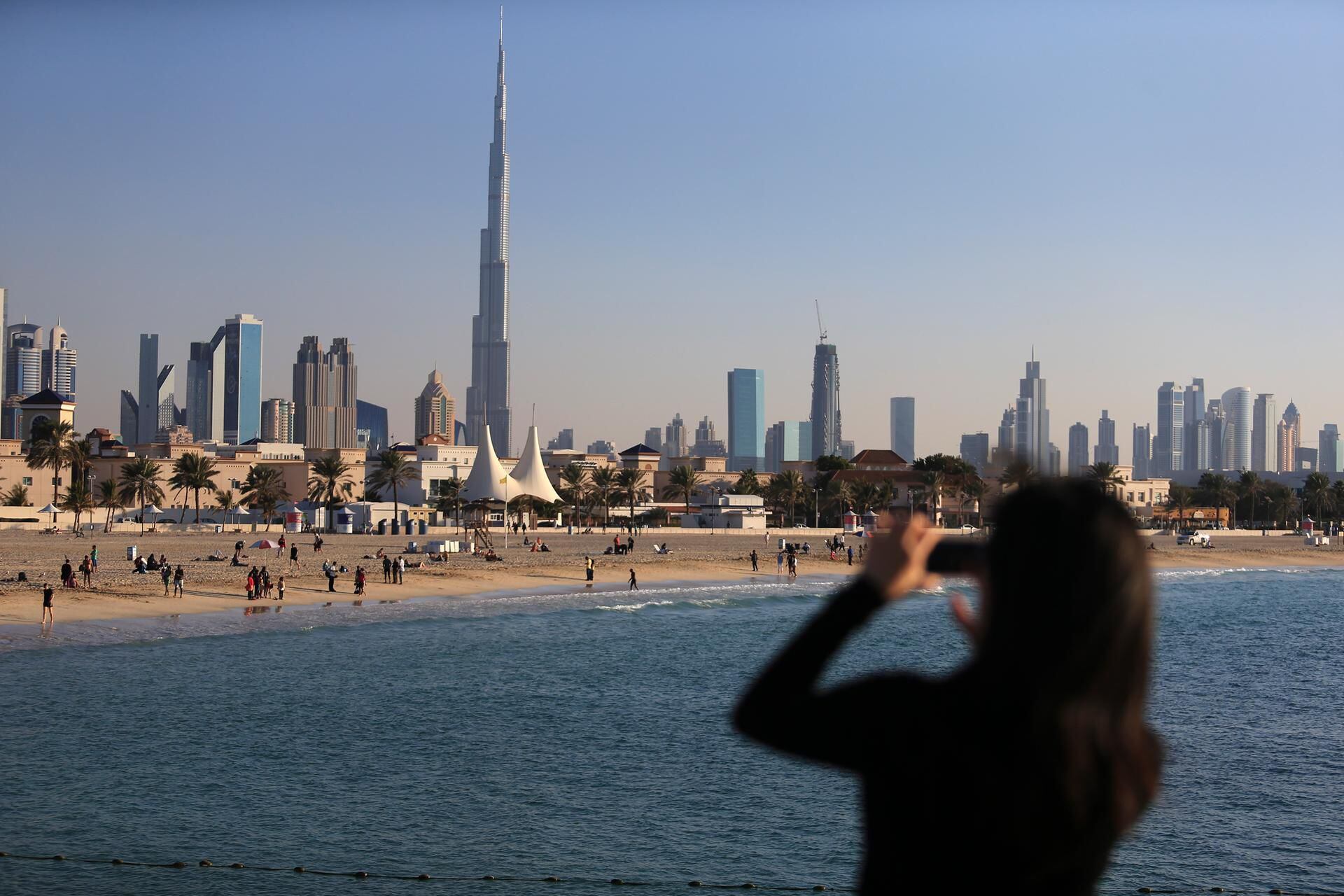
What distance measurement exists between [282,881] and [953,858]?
13107 millimetres

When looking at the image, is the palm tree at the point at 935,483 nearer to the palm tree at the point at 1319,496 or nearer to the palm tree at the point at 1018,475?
the palm tree at the point at 1319,496

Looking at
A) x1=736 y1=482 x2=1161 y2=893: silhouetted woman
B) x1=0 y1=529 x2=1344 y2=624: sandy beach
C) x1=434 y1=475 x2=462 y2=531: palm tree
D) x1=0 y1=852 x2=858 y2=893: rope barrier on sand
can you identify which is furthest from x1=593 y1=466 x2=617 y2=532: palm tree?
x1=736 y1=482 x2=1161 y2=893: silhouetted woman

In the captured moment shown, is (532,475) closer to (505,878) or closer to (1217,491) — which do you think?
(505,878)

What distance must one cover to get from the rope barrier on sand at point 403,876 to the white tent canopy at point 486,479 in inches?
2288

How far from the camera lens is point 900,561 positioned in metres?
1.75

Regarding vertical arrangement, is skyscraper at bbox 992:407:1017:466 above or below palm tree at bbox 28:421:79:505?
below

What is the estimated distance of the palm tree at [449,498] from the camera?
325 feet

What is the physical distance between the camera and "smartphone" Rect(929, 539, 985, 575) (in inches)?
68.7

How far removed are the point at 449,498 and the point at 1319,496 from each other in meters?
88.5

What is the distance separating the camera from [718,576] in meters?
62.4

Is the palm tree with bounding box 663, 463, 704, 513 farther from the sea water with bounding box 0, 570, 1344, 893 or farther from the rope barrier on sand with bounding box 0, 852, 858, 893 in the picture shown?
the rope barrier on sand with bounding box 0, 852, 858, 893

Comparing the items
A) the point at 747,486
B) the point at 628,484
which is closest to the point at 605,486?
the point at 628,484

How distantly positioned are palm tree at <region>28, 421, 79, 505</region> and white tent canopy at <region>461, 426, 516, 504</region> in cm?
3388

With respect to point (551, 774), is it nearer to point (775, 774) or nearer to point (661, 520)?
point (775, 774)
